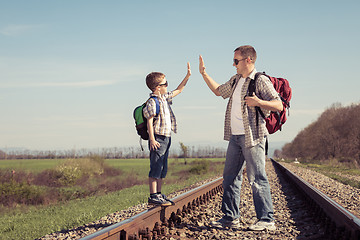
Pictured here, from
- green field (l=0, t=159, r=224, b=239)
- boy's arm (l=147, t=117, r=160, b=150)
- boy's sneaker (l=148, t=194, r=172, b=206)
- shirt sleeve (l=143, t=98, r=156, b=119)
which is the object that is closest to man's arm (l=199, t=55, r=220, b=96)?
shirt sleeve (l=143, t=98, r=156, b=119)

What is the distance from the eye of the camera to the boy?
4.65m

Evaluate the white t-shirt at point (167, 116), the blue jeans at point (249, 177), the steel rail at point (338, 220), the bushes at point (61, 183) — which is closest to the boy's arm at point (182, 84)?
the white t-shirt at point (167, 116)

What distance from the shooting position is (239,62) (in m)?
4.66

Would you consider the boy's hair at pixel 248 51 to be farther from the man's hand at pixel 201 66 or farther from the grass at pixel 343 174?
the grass at pixel 343 174

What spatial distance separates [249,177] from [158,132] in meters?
1.23

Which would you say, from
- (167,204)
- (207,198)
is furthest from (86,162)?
(167,204)

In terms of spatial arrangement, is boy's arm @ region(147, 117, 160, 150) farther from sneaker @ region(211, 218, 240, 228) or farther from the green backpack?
sneaker @ region(211, 218, 240, 228)

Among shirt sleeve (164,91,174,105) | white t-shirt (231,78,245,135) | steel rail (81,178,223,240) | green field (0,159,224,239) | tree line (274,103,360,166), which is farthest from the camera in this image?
tree line (274,103,360,166)

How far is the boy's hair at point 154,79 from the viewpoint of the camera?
484 cm

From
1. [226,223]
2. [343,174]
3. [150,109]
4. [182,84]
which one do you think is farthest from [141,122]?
[343,174]

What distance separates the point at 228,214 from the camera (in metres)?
4.80

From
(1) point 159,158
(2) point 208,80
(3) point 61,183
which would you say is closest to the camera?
(1) point 159,158

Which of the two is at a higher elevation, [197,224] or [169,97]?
[169,97]

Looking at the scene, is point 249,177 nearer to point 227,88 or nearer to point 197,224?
point 197,224
